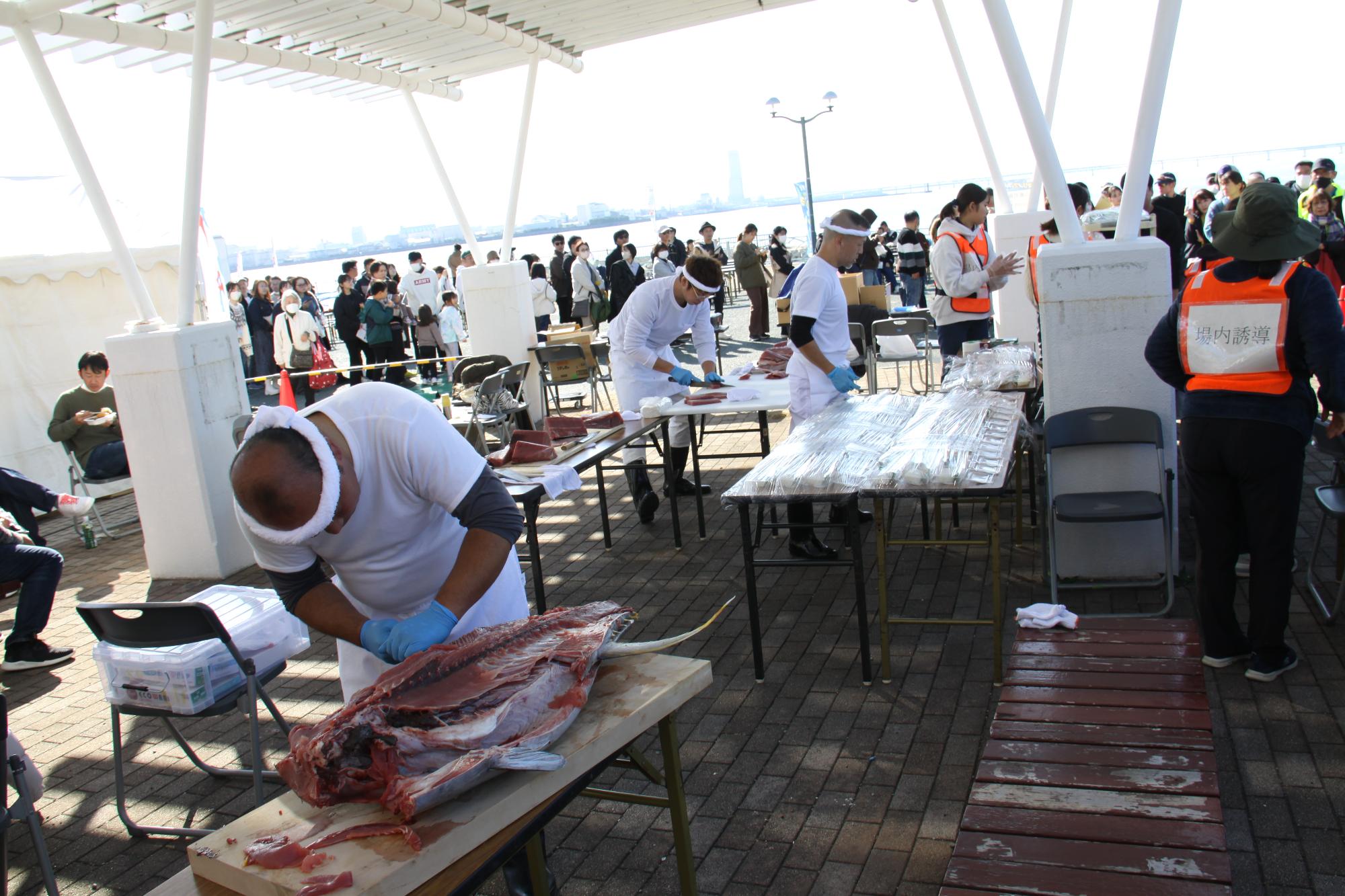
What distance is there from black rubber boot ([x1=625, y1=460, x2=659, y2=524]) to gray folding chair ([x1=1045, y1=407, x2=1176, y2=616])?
298 cm

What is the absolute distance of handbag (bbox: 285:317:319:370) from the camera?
14461 millimetres

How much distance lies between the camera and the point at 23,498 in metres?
6.34

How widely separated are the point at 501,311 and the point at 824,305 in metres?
6.44

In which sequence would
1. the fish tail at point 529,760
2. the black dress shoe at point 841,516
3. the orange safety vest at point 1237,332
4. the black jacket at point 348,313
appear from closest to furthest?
1. the fish tail at point 529,760
2. the orange safety vest at point 1237,332
3. the black dress shoe at point 841,516
4. the black jacket at point 348,313

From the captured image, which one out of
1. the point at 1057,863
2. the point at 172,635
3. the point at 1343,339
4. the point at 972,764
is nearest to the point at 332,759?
the point at 1057,863

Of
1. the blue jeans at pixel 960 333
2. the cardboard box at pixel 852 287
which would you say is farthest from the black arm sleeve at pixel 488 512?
the cardboard box at pixel 852 287

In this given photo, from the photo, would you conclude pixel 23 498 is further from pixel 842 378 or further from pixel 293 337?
pixel 293 337

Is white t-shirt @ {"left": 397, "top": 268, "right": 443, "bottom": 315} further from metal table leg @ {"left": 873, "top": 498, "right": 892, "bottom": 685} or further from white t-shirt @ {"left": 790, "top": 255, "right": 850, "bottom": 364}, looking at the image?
metal table leg @ {"left": 873, "top": 498, "right": 892, "bottom": 685}

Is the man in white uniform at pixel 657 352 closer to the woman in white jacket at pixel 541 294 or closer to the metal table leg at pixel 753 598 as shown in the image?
the metal table leg at pixel 753 598

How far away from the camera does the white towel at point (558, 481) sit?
16.5 ft

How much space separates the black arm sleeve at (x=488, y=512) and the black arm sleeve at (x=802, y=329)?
3.48 meters

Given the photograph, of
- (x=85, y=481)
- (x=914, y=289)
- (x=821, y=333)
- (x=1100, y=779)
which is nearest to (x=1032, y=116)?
(x=821, y=333)

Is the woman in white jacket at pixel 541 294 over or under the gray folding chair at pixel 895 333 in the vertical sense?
over

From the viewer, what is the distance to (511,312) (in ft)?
38.1
